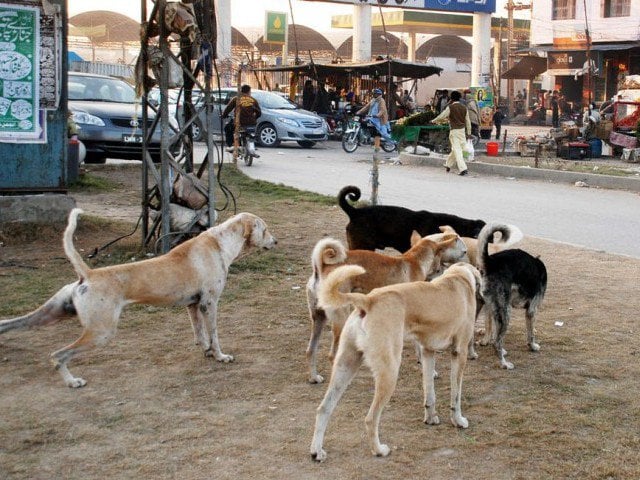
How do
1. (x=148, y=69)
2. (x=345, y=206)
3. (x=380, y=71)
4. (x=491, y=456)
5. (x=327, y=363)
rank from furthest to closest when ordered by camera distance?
(x=380, y=71) < (x=148, y=69) < (x=345, y=206) < (x=327, y=363) < (x=491, y=456)

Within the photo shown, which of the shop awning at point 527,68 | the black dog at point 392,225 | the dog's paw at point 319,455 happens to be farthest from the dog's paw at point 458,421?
the shop awning at point 527,68

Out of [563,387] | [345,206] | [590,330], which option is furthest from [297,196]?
[563,387]

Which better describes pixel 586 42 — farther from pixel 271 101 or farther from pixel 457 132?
pixel 457 132

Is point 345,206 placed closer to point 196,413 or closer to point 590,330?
point 590,330

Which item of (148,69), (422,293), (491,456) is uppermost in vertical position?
(148,69)

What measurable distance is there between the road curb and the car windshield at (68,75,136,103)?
6.96 m

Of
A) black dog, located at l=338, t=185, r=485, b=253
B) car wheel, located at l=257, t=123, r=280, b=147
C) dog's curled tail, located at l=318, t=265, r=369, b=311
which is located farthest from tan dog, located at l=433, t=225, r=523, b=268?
car wheel, located at l=257, t=123, r=280, b=147

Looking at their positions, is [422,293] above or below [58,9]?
below

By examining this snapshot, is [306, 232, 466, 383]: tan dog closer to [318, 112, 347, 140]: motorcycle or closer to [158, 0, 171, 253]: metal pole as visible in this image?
[158, 0, 171, 253]: metal pole

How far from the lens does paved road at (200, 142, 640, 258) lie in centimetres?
1110

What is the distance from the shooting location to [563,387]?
5320 mm

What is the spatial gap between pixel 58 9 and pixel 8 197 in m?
2.12

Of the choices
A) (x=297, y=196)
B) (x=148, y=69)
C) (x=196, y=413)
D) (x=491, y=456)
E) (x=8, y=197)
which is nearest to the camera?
(x=491, y=456)

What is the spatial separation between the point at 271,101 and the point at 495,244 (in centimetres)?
1826
